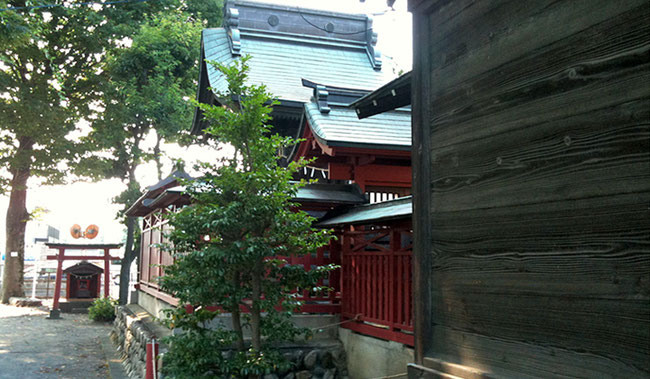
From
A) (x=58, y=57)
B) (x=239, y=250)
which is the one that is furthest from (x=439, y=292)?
(x=58, y=57)

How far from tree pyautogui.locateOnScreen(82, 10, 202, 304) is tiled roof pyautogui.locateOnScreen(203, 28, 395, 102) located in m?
5.76

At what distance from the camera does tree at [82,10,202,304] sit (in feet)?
71.4

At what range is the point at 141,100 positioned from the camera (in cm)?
2178

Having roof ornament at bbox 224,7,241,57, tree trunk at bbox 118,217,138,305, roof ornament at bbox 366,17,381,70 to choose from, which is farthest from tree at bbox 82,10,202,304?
roof ornament at bbox 366,17,381,70

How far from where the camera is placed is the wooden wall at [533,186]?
2006mm

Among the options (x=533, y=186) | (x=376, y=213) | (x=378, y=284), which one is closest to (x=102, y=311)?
(x=378, y=284)

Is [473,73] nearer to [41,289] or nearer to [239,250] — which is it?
[239,250]

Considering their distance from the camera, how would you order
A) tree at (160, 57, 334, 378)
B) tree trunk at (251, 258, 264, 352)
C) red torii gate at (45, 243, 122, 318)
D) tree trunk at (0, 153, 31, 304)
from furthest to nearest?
tree trunk at (0, 153, 31, 304) < red torii gate at (45, 243, 122, 318) < tree trunk at (251, 258, 264, 352) < tree at (160, 57, 334, 378)

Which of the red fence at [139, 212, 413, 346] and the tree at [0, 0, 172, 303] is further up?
the tree at [0, 0, 172, 303]

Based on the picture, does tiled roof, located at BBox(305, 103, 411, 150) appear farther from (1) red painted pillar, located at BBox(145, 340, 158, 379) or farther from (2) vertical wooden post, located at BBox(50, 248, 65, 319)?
(2) vertical wooden post, located at BBox(50, 248, 65, 319)

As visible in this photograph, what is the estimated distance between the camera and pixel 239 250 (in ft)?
24.8

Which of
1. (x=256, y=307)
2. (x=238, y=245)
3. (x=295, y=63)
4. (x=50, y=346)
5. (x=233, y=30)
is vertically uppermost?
(x=233, y=30)

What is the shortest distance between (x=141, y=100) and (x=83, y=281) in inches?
308

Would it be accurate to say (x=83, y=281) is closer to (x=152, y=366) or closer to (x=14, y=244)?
(x=14, y=244)
